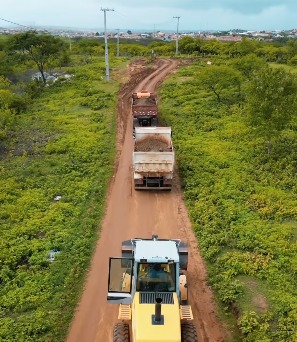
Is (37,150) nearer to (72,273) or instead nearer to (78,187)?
(78,187)

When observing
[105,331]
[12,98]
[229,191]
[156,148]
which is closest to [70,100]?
[12,98]

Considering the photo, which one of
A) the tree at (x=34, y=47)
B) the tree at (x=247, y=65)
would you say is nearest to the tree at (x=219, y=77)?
the tree at (x=247, y=65)

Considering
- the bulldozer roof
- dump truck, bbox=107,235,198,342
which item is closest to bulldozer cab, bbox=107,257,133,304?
dump truck, bbox=107,235,198,342

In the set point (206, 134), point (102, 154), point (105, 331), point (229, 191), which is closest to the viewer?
point (105, 331)

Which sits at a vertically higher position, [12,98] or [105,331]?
[12,98]

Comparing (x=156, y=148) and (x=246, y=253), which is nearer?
(x=246, y=253)

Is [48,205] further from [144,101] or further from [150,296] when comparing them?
[144,101]

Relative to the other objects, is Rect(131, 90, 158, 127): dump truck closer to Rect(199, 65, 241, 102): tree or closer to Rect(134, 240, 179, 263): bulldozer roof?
Rect(199, 65, 241, 102): tree
